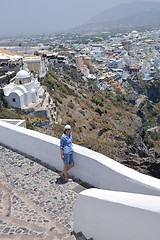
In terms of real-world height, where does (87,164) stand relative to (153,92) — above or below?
above

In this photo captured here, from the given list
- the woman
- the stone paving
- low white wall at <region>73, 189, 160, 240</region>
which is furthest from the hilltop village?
low white wall at <region>73, 189, 160, 240</region>

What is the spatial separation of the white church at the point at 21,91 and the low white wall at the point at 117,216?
13905 millimetres

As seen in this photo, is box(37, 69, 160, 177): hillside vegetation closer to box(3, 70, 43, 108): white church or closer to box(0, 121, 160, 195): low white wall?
box(3, 70, 43, 108): white church

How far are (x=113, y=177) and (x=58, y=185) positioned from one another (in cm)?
109

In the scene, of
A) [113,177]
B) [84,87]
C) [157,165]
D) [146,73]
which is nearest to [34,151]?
[113,177]

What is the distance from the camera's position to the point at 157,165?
61.9ft

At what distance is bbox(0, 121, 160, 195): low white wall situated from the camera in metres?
3.16

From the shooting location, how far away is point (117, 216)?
8.32 feet

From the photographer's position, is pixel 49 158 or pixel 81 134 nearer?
pixel 49 158

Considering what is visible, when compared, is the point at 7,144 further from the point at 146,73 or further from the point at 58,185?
the point at 146,73

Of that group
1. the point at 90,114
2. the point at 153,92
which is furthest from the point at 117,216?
the point at 153,92

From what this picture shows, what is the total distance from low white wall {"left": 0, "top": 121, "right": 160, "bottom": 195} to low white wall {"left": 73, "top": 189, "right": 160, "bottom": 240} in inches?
24.2

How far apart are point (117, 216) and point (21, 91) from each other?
15007 mm

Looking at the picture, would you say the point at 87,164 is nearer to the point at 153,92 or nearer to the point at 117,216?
the point at 117,216
